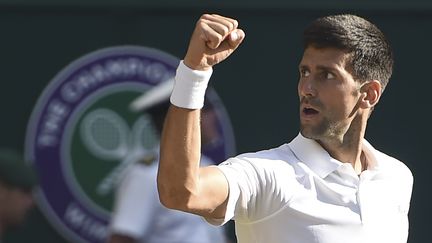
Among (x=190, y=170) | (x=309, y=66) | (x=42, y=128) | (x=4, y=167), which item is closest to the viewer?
(x=190, y=170)

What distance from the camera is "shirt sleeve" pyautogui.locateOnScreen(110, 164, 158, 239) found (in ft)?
16.6

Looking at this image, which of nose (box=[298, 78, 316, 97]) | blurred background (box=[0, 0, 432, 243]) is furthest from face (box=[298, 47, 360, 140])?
blurred background (box=[0, 0, 432, 243])

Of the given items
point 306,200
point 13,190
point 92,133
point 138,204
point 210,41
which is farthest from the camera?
point 92,133

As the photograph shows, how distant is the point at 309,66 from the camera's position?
340cm

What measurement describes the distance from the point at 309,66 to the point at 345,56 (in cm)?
10

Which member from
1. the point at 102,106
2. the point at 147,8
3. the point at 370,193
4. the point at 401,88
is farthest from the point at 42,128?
the point at 370,193

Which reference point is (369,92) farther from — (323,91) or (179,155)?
(179,155)

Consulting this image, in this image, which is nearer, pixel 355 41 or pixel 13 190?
pixel 355 41

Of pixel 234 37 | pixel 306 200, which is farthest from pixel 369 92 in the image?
pixel 234 37

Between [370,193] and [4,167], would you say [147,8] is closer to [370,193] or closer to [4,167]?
[4,167]

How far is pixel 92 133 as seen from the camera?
596 cm

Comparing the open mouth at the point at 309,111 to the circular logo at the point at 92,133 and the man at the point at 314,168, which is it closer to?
the man at the point at 314,168

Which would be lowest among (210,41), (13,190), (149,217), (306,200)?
(149,217)

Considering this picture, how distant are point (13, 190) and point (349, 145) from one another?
5.85ft
